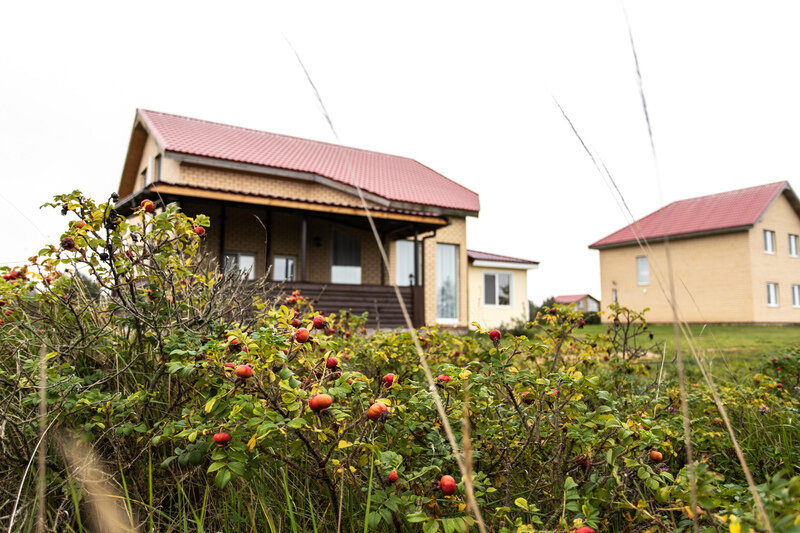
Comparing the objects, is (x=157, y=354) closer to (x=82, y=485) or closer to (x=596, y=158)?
(x=82, y=485)

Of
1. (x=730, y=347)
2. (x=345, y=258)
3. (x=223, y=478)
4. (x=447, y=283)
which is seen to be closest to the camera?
(x=223, y=478)

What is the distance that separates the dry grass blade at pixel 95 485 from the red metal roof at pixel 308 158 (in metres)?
10.7

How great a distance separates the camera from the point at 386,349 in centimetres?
303

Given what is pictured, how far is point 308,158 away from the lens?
52.7ft

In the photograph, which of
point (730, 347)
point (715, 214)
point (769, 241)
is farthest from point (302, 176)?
point (769, 241)

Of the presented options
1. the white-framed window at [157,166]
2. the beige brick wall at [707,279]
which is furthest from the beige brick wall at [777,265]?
the white-framed window at [157,166]

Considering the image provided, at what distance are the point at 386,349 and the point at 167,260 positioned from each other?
4.21ft

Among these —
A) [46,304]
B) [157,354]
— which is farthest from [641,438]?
[46,304]

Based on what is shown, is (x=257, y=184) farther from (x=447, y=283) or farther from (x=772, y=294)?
(x=772, y=294)

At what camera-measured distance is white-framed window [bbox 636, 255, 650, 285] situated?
26.4 meters

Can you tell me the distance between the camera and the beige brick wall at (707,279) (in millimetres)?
23344

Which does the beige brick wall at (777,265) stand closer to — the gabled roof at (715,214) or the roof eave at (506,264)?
the gabled roof at (715,214)

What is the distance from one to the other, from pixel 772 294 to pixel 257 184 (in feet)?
78.7

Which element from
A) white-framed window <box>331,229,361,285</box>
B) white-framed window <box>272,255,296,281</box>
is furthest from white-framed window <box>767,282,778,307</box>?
white-framed window <box>272,255,296,281</box>
